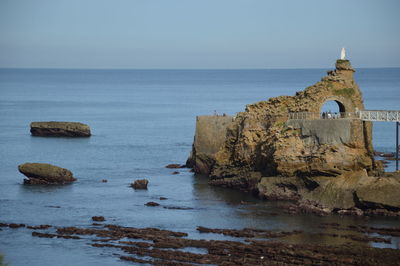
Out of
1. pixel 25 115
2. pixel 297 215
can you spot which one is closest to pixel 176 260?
pixel 297 215

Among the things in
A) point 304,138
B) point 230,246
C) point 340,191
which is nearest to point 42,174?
point 304,138

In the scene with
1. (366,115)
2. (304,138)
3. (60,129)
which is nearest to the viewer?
(304,138)

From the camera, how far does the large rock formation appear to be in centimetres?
5772

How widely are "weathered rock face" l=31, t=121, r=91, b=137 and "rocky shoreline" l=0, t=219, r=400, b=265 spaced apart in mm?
47743

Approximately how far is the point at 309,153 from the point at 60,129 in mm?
47720

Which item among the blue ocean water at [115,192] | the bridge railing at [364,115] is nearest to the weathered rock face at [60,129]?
the blue ocean water at [115,192]

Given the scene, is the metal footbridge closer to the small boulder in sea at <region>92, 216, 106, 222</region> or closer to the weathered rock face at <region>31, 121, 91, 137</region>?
the small boulder in sea at <region>92, 216, 106, 222</region>

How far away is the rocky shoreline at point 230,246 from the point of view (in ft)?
147

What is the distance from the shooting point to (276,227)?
52.9 metres

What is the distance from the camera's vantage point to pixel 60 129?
101688 millimetres

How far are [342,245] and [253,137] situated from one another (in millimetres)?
19519

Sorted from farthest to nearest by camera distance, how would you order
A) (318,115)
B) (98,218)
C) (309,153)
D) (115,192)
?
(115,192), (318,115), (309,153), (98,218)

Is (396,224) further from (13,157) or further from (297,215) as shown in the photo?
(13,157)

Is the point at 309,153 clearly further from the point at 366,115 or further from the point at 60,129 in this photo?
the point at 60,129
